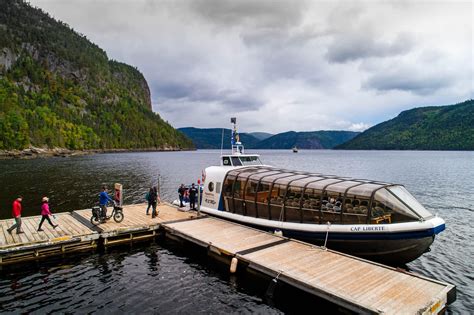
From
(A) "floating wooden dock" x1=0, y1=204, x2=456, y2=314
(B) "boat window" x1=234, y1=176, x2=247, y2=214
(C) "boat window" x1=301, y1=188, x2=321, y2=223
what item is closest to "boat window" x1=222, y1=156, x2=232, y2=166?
(B) "boat window" x1=234, y1=176, x2=247, y2=214

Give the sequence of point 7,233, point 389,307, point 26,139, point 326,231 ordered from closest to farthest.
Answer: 1. point 389,307
2. point 326,231
3. point 7,233
4. point 26,139

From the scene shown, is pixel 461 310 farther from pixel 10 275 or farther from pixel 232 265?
pixel 10 275

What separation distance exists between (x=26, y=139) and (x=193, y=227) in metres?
138

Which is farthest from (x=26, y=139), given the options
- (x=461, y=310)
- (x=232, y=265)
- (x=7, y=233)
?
(x=461, y=310)

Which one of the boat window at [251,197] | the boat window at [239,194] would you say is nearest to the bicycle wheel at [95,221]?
the boat window at [239,194]

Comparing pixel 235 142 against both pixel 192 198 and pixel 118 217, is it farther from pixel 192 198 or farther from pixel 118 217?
pixel 118 217

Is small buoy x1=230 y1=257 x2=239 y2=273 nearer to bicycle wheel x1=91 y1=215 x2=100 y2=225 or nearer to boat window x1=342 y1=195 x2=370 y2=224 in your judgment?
boat window x1=342 y1=195 x2=370 y2=224

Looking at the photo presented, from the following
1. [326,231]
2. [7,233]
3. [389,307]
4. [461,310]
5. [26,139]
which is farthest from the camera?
[26,139]

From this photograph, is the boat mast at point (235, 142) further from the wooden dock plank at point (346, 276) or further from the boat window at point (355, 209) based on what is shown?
the boat window at point (355, 209)

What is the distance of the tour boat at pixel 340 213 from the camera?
1507cm

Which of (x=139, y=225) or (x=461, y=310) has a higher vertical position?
(x=139, y=225)

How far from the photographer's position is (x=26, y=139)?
5054 inches

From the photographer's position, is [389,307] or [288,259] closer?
[389,307]

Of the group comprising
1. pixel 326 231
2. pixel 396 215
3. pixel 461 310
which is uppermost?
Answer: pixel 396 215
